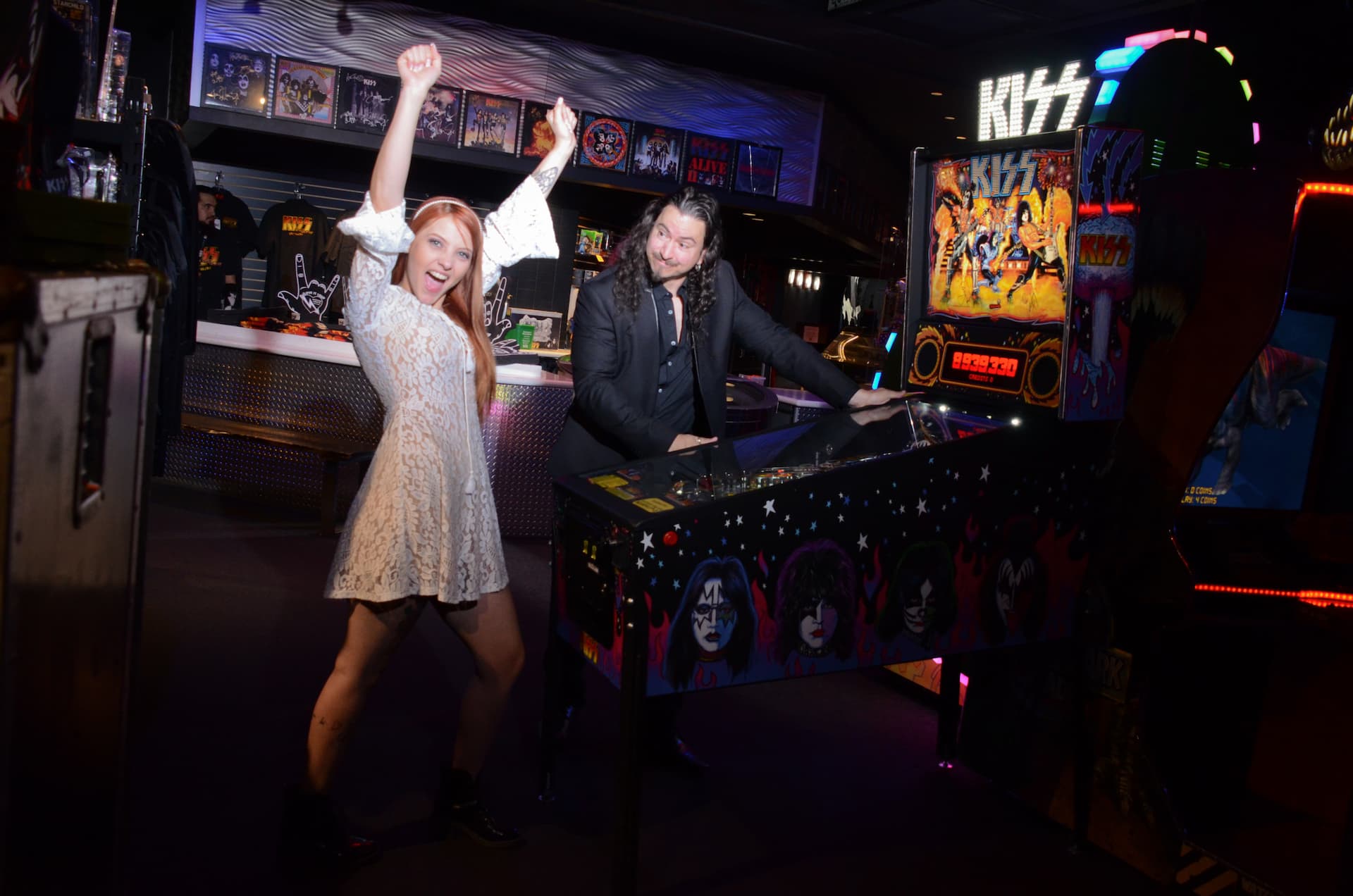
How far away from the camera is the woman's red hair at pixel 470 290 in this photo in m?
2.19

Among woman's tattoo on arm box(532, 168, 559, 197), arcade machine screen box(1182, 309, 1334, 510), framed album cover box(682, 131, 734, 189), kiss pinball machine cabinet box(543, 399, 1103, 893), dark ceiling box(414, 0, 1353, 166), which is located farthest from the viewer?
framed album cover box(682, 131, 734, 189)

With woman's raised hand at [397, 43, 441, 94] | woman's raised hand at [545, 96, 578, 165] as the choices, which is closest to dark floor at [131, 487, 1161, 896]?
woman's raised hand at [397, 43, 441, 94]

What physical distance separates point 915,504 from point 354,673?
1.24m

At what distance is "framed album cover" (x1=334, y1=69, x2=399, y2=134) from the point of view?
722 cm

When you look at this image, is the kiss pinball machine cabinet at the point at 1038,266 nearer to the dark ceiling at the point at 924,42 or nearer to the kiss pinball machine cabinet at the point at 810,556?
the kiss pinball machine cabinet at the point at 810,556

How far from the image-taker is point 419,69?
210 cm

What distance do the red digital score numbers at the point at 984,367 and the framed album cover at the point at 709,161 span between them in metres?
5.47

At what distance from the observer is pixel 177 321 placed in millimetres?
4543

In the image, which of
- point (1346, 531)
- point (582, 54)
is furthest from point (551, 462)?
point (582, 54)

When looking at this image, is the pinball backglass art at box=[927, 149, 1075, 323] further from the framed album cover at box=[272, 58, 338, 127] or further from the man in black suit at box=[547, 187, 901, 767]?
the framed album cover at box=[272, 58, 338, 127]

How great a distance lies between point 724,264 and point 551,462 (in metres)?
0.72

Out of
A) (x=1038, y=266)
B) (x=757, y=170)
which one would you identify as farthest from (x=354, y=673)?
(x=757, y=170)

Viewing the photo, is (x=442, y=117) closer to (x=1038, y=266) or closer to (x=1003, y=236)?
(x=1003, y=236)

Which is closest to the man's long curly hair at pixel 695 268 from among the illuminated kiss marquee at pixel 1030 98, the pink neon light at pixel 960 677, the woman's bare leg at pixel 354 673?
the woman's bare leg at pixel 354 673
